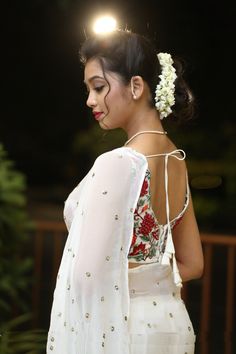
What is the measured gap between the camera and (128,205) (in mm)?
2090

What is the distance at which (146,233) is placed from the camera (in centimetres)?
218

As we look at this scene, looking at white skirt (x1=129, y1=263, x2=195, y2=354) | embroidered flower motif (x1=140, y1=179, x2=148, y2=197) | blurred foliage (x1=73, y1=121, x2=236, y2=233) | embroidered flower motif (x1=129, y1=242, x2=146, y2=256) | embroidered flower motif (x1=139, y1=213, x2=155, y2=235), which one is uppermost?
blurred foliage (x1=73, y1=121, x2=236, y2=233)

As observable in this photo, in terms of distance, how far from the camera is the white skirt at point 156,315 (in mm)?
2160

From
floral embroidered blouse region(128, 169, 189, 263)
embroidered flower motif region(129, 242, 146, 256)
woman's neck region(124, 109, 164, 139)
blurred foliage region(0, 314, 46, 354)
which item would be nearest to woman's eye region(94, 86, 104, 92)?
woman's neck region(124, 109, 164, 139)

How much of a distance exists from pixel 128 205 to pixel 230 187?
11.0m

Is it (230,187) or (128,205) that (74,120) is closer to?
(230,187)

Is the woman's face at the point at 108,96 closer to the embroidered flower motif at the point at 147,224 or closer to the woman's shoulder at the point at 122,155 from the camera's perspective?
the woman's shoulder at the point at 122,155

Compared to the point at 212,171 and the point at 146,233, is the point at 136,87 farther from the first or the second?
the point at 212,171

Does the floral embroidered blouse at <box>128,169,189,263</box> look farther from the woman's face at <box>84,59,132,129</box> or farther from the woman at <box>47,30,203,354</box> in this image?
the woman's face at <box>84,59,132,129</box>

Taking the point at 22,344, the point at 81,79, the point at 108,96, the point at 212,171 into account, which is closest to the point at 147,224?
the point at 108,96

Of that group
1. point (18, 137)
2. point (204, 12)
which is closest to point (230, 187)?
point (204, 12)

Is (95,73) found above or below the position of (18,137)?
below

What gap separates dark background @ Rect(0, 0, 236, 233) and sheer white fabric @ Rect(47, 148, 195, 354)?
0.65 meters

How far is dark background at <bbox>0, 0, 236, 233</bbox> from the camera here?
7547mm
